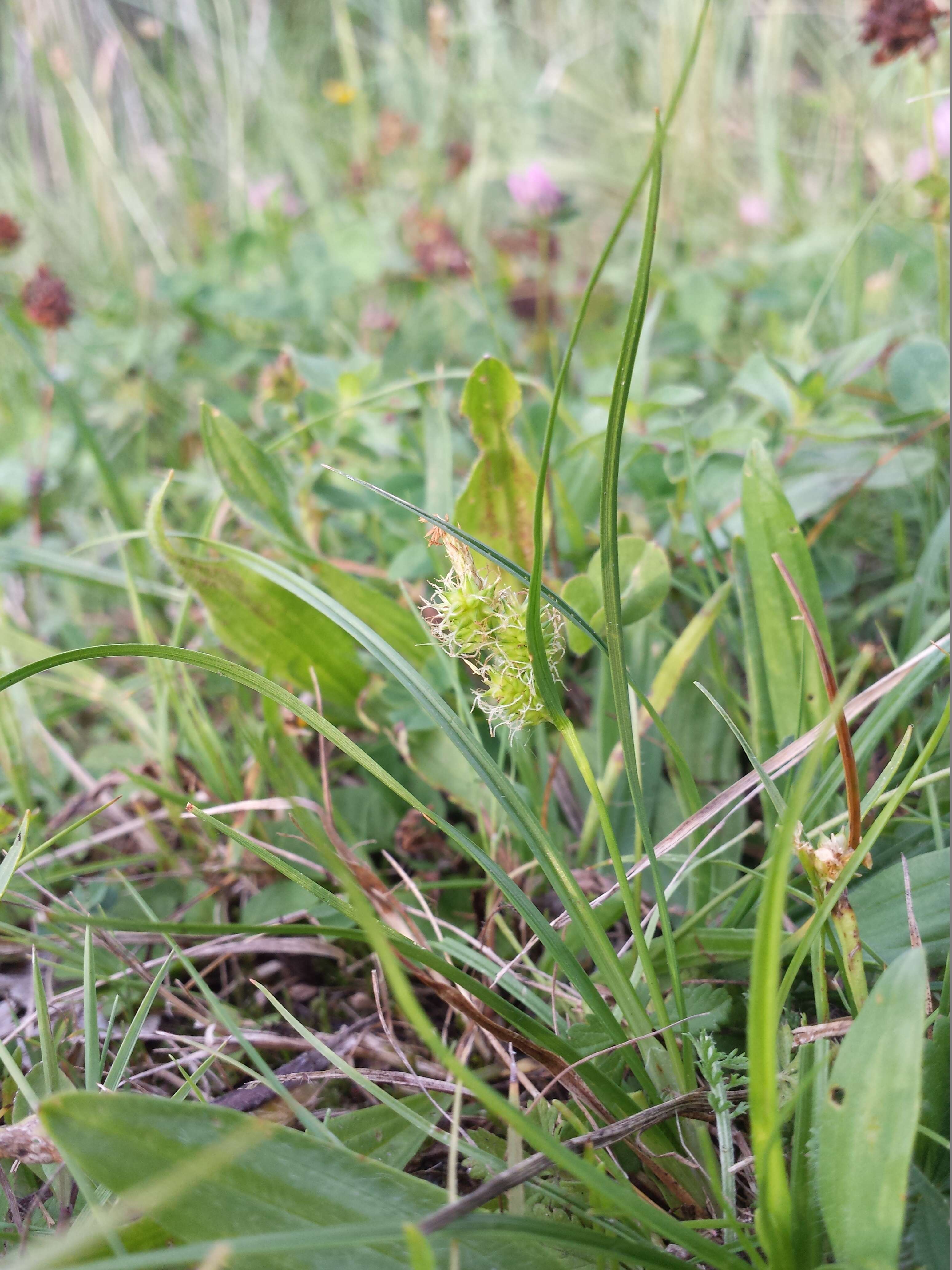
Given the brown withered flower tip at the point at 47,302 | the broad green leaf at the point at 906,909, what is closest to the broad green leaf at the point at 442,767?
the broad green leaf at the point at 906,909

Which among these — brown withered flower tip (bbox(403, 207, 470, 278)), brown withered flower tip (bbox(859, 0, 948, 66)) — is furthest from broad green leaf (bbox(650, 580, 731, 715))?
brown withered flower tip (bbox(403, 207, 470, 278))

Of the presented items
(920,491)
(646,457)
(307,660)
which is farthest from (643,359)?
(307,660)

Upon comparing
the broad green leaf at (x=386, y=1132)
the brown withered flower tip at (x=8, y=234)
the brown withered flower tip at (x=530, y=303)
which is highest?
the brown withered flower tip at (x=8, y=234)

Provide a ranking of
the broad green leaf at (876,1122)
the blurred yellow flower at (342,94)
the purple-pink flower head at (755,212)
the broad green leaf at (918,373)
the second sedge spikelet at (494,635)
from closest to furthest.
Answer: the broad green leaf at (876,1122) → the second sedge spikelet at (494,635) → the broad green leaf at (918,373) → the purple-pink flower head at (755,212) → the blurred yellow flower at (342,94)

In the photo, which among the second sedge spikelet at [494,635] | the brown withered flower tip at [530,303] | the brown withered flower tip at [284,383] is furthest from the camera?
the brown withered flower tip at [530,303]

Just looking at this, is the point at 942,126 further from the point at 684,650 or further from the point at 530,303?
the point at 684,650

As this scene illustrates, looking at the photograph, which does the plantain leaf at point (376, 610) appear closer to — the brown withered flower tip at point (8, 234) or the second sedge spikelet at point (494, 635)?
the second sedge spikelet at point (494, 635)
